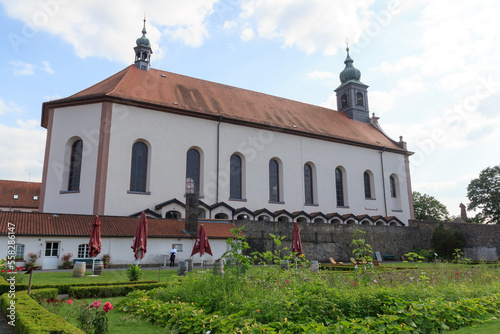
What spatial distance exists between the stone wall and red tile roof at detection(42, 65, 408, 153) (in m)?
9.74

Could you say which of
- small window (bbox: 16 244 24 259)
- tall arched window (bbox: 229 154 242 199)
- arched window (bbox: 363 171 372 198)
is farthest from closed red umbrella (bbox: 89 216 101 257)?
arched window (bbox: 363 171 372 198)

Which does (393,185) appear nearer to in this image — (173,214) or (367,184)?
(367,184)

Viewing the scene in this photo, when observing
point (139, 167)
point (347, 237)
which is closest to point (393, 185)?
point (347, 237)

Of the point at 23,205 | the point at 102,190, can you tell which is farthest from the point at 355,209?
the point at 23,205

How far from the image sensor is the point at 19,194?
172 feet

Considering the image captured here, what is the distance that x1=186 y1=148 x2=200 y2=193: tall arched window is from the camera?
2918 cm

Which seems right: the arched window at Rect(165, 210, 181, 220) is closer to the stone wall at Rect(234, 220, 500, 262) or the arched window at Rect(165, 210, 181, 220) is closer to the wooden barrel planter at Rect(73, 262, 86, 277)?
the stone wall at Rect(234, 220, 500, 262)

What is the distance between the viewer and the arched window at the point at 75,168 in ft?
87.5

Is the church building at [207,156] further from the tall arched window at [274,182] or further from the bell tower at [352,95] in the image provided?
the bell tower at [352,95]

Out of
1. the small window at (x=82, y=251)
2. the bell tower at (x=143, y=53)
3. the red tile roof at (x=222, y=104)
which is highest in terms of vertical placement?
the bell tower at (x=143, y=53)

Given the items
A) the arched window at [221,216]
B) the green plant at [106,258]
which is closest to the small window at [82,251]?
the green plant at [106,258]

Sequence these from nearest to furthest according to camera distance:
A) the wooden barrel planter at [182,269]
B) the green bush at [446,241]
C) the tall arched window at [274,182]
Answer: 1. the wooden barrel planter at [182,269]
2. the green bush at [446,241]
3. the tall arched window at [274,182]

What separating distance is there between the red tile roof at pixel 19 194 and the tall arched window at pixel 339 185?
4110cm

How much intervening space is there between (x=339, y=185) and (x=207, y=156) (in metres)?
14.9
